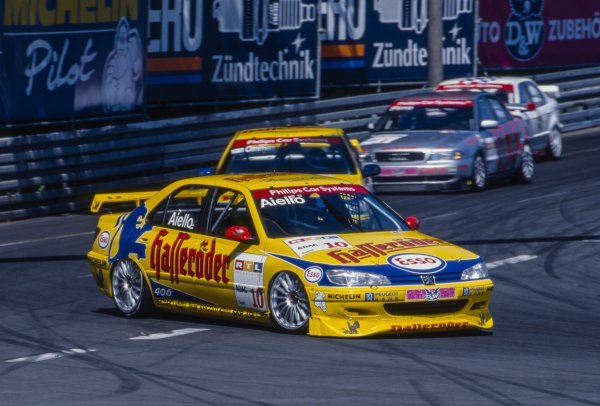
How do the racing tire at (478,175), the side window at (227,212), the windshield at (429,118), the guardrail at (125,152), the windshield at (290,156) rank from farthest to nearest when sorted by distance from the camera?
the windshield at (429,118)
the racing tire at (478,175)
the guardrail at (125,152)
the windshield at (290,156)
the side window at (227,212)

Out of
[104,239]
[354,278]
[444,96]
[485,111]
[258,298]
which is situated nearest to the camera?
[354,278]

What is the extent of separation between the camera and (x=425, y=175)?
2102 cm

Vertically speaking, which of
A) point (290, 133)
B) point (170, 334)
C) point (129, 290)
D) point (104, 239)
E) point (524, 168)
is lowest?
point (524, 168)

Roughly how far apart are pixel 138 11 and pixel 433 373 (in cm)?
1344

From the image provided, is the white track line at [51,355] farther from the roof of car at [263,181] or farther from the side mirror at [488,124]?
the side mirror at [488,124]

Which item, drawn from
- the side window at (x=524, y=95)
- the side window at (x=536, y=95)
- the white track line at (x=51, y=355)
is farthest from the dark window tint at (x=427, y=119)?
the white track line at (x=51, y=355)

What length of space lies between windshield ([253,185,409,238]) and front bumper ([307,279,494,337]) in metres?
0.91

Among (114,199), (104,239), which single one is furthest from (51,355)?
(114,199)

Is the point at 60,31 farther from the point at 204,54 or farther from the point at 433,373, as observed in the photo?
the point at 433,373

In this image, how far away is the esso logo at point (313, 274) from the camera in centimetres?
1048

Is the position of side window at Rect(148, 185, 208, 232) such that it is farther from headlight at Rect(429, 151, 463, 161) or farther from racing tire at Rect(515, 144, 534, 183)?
racing tire at Rect(515, 144, 534, 183)

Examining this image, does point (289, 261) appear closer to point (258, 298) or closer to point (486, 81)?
point (258, 298)

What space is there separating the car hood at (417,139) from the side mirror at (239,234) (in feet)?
33.2

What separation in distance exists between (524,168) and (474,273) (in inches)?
480
